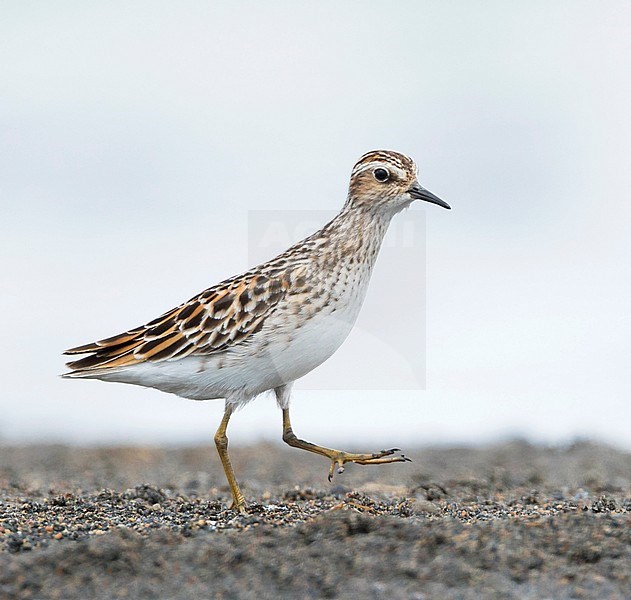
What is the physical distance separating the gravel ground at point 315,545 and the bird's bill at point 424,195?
9.22ft

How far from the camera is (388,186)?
9.42 meters

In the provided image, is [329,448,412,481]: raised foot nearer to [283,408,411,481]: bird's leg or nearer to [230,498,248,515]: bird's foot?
[283,408,411,481]: bird's leg

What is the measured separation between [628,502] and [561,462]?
5.97m

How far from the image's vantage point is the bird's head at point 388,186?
9.42 meters

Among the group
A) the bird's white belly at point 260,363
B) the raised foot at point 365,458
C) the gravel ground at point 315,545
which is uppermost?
the bird's white belly at point 260,363

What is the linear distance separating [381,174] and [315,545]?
403 cm

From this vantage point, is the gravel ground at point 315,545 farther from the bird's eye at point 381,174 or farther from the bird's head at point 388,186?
the bird's eye at point 381,174

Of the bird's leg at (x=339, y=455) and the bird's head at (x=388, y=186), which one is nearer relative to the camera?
the bird's leg at (x=339, y=455)

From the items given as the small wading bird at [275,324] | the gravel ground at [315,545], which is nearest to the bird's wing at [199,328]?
the small wading bird at [275,324]

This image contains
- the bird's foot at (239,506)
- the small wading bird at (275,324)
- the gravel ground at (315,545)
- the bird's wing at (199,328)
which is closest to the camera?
the gravel ground at (315,545)

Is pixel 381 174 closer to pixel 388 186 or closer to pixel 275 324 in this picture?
pixel 388 186

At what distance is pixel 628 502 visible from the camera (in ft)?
31.2

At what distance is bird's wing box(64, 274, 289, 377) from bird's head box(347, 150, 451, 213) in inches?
46.6

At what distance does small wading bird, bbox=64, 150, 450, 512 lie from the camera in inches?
347
